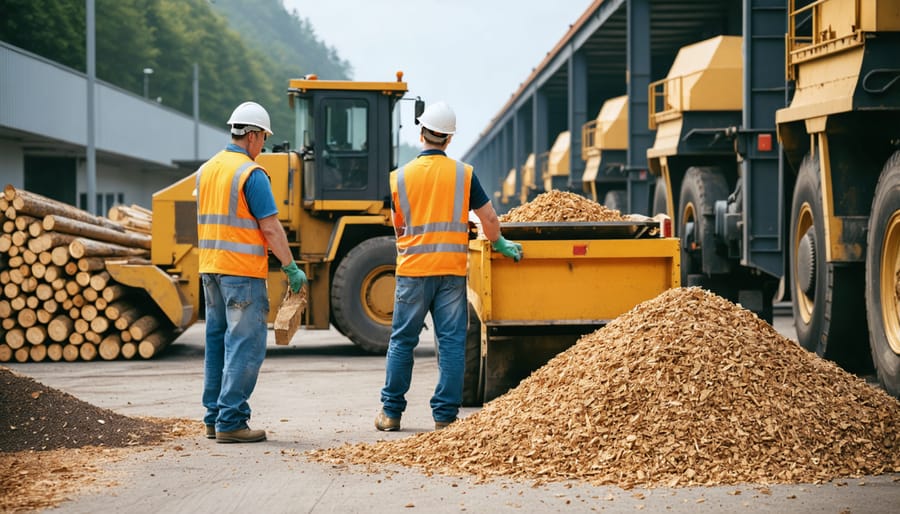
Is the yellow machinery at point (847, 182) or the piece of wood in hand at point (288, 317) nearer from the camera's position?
the piece of wood in hand at point (288, 317)

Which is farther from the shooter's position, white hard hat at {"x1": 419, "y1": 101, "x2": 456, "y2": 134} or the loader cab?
the loader cab

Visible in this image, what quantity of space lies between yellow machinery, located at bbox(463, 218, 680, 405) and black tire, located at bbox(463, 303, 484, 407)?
22 cm

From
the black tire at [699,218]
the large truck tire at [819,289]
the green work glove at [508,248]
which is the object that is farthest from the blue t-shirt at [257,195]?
the black tire at [699,218]

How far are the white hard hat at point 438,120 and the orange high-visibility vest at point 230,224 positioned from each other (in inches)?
44.0

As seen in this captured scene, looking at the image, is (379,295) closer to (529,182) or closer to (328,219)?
(328,219)

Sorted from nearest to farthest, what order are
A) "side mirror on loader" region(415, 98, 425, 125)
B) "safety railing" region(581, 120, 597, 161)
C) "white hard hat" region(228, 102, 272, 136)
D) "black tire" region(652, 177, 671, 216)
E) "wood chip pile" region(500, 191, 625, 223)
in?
"white hard hat" region(228, 102, 272, 136) → "wood chip pile" region(500, 191, 625, 223) → "side mirror on loader" region(415, 98, 425, 125) → "black tire" region(652, 177, 671, 216) → "safety railing" region(581, 120, 597, 161)

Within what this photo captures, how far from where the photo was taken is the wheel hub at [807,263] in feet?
33.9

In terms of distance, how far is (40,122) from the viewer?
3000 cm

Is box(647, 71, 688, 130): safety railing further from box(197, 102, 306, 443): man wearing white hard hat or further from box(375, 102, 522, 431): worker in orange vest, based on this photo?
box(197, 102, 306, 443): man wearing white hard hat

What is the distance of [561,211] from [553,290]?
3.72 feet

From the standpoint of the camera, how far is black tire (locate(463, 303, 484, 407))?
9.36 meters

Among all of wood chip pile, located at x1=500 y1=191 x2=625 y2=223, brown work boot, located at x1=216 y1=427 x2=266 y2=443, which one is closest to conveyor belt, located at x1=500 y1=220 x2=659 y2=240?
wood chip pile, located at x1=500 y1=191 x2=625 y2=223

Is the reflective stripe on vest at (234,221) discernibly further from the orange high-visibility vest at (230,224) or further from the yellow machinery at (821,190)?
the yellow machinery at (821,190)

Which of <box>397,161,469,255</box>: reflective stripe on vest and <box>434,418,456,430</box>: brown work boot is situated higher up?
<box>397,161,469,255</box>: reflective stripe on vest
